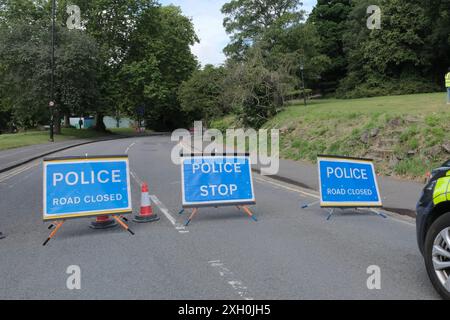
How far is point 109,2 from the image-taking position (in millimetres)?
48312

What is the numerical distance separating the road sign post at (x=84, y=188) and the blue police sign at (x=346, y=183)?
3.73m

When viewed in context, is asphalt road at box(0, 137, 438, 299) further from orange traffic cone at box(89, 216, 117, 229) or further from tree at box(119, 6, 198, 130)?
tree at box(119, 6, 198, 130)

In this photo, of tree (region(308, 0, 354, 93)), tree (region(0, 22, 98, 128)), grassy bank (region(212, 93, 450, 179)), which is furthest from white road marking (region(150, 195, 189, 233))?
tree (region(308, 0, 354, 93))

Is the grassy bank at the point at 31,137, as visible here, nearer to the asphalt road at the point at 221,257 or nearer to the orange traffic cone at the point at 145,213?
the orange traffic cone at the point at 145,213

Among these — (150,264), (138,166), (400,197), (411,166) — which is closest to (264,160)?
(138,166)

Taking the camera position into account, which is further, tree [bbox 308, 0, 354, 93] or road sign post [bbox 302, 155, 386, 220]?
tree [bbox 308, 0, 354, 93]

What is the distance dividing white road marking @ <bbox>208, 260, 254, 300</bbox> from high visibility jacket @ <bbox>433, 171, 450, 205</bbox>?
83.7 inches

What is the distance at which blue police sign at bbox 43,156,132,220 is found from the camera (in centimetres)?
707

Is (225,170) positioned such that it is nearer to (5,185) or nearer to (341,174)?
(341,174)

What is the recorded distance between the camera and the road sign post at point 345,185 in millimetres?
8578

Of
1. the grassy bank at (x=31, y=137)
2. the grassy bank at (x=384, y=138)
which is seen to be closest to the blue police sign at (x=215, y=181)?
the grassy bank at (x=384, y=138)

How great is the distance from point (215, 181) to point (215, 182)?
2 cm

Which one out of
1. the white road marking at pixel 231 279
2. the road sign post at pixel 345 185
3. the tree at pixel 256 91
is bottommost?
the white road marking at pixel 231 279

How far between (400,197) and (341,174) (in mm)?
2232
